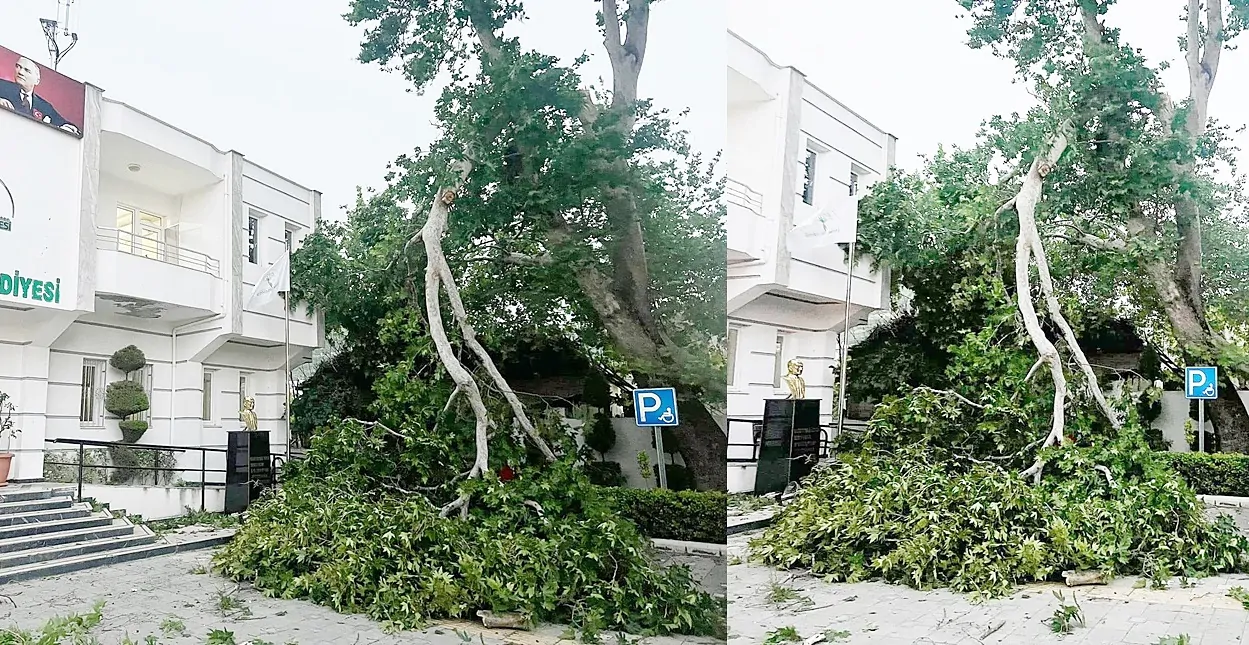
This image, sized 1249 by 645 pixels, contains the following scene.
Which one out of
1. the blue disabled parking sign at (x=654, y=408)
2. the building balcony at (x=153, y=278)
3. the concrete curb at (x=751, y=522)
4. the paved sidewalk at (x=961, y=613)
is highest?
the building balcony at (x=153, y=278)

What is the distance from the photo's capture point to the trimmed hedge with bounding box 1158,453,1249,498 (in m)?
4.91

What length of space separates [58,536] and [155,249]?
668mm

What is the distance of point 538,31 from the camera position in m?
2.31

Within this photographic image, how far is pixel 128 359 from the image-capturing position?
226cm

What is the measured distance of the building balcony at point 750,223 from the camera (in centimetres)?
380

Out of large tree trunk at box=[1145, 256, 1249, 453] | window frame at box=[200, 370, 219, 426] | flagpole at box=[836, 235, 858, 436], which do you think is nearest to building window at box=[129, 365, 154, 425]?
window frame at box=[200, 370, 219, 426]

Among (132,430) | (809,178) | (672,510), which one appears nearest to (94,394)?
(132,430)

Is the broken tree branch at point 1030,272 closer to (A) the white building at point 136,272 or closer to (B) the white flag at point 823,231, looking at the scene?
(B) the white flag at point 823,231

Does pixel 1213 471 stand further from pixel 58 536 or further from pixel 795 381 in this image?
pixel 58 536

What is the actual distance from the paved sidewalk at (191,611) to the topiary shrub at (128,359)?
0.44 meters

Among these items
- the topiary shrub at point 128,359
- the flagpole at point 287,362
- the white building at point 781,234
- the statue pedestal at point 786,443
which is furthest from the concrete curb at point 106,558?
the statue pedestal at point 786,443

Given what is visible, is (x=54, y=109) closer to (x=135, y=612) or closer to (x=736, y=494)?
(x=135, y=612)

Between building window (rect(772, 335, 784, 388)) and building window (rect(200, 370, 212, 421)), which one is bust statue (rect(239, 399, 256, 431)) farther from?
building window (rect(772, 335, 784, 388))

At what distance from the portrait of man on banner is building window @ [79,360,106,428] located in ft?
1.74
